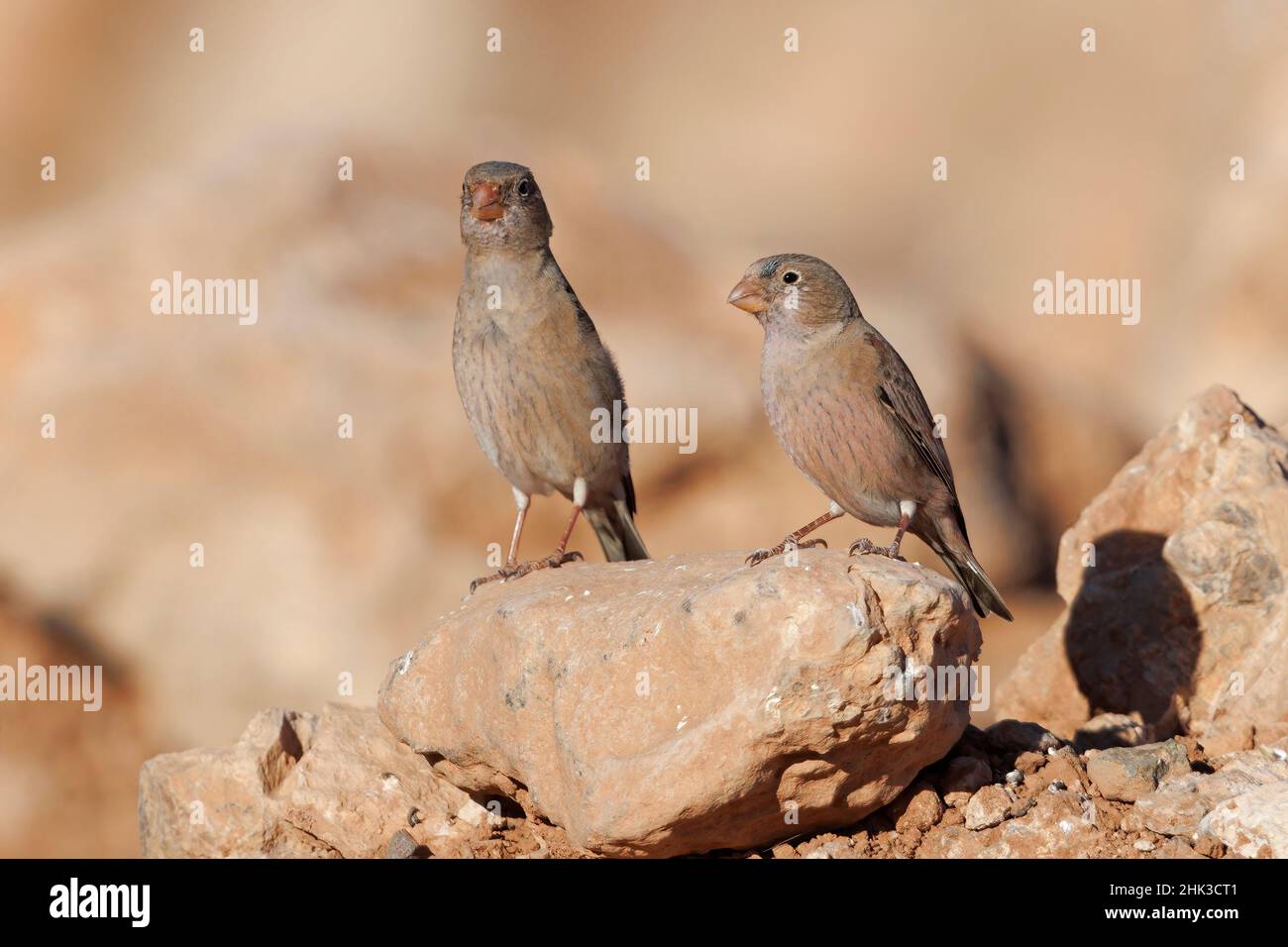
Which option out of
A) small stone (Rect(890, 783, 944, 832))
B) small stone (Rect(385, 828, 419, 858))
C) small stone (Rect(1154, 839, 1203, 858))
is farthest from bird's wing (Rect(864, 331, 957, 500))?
small stone (Rect(385, 828, 419, 858))

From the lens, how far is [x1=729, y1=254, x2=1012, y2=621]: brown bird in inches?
240

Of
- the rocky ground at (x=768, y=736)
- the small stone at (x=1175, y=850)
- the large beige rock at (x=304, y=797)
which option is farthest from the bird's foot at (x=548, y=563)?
the small stone at (x=1175, y=850)

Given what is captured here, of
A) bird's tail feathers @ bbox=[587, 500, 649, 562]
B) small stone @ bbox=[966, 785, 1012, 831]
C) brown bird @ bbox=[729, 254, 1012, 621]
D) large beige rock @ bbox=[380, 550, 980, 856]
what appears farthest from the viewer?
bird's tail feathers @ bbox=[587, 500, 649, 562]

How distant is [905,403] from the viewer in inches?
247

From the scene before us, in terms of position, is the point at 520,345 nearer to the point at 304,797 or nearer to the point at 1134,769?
→ the point at 304,797

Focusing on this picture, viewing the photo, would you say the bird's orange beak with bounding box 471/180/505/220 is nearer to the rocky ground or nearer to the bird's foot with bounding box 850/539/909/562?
the rocky ground

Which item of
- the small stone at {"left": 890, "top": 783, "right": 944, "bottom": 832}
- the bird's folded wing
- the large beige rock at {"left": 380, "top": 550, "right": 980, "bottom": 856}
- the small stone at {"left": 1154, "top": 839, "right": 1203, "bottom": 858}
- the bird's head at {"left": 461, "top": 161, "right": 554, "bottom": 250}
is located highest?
the bird's head at {"left": 461, "top": 161, "right": 554, "bottom": 250}

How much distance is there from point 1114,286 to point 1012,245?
3.67 feet


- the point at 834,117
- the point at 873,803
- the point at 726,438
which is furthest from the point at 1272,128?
the point at 873,803

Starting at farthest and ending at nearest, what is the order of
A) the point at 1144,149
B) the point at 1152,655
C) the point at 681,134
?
the point at 681,134, the point at 1144,149, the point at 1152,655

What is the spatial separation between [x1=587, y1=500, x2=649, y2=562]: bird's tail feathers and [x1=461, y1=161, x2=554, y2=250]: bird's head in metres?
1.54

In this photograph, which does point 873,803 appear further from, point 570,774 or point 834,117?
point 834,117

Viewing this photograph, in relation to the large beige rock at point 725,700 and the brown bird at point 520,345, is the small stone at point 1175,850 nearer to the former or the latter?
the large beige rock at point 725,700

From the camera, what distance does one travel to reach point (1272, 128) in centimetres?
1266
